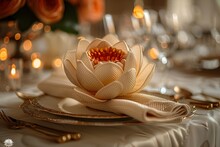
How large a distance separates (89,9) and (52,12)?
0.30 meters

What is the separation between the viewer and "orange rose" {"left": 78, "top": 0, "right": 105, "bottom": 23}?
139 cm

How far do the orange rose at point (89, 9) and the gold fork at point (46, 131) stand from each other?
768mm

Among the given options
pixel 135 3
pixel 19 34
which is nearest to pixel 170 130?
pixel 19 34

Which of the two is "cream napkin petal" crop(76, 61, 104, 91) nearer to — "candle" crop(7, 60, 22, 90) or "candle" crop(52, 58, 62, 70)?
"candle" crop(7, 60, 22, 90)

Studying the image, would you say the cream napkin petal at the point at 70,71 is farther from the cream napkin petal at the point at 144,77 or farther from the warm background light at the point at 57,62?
the warm background light at the point at 57,62

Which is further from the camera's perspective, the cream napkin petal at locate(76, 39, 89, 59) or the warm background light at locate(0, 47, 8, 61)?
the warm background light at locate(0, 47, 8, 61)

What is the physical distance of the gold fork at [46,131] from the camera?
1.88ft

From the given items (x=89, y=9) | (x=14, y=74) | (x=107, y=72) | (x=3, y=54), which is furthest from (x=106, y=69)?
(x=89, y=9)

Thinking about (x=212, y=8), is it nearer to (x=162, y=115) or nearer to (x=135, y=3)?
(x=135, y=3)

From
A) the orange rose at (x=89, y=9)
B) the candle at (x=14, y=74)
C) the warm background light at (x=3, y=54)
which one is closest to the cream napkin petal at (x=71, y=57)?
the candle at (x=14, y=74)

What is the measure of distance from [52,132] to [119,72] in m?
0.17

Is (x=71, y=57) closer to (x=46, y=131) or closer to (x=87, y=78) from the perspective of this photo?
(x=87, y=78)

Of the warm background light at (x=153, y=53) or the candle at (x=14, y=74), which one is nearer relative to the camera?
the candle at (x=14, y=74)

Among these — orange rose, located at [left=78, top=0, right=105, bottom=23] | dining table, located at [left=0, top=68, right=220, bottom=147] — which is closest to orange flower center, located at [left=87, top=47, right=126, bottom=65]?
dining table, located at [left=0, top=68, right=220, bottom=147]
